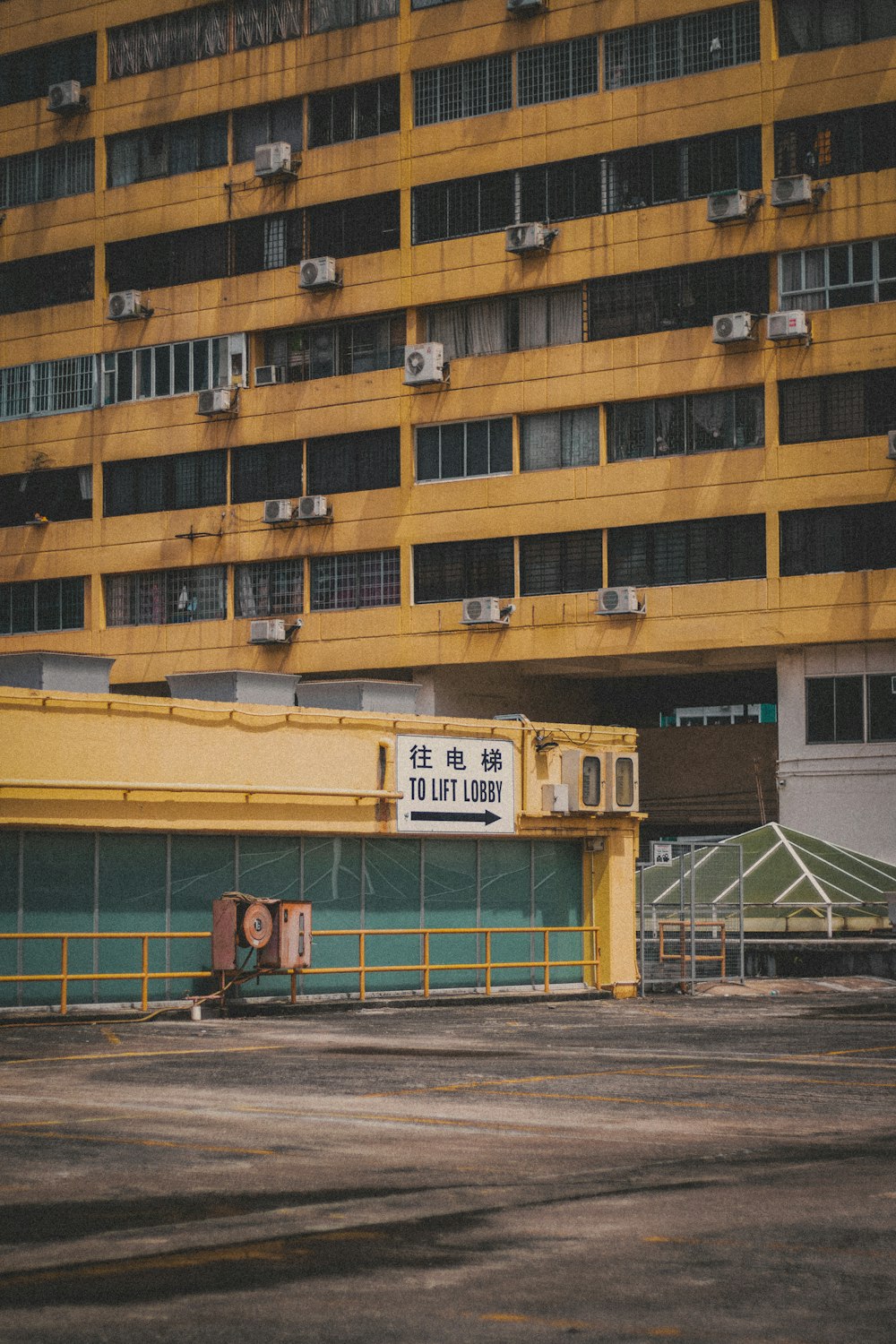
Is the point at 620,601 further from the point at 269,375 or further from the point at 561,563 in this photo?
the point at 269,375

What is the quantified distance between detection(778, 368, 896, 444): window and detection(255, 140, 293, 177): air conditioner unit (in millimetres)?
15783

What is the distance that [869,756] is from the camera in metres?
46.3

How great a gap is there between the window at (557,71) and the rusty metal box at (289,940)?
28936 mm

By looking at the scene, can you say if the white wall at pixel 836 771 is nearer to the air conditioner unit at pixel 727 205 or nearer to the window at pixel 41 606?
the air conditioner unit at pixel 727 205

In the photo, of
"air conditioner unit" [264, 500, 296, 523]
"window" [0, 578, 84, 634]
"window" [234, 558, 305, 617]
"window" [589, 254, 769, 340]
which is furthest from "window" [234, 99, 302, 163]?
"window" [0, 578, 84, 634]

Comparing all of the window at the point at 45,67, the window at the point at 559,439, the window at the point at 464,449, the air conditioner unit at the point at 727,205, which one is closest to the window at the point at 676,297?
the air conditioner unit at the point at 727,205

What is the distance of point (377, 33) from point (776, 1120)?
4418cm

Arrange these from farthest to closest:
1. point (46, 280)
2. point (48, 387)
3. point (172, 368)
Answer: point (46, 280) < point (48, 387) < point (172, 368)

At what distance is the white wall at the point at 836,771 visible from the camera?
46.1 metres

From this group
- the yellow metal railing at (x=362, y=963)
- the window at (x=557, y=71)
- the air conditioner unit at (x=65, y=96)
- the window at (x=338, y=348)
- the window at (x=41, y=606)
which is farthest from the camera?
the air conditioner unit at (x=65, y=96)

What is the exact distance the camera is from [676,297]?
4800 cm

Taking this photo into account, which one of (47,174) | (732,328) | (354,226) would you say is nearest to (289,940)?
(732,328)

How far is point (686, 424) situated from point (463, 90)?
1145 centimetres

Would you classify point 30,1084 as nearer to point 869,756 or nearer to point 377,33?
point 869,756
